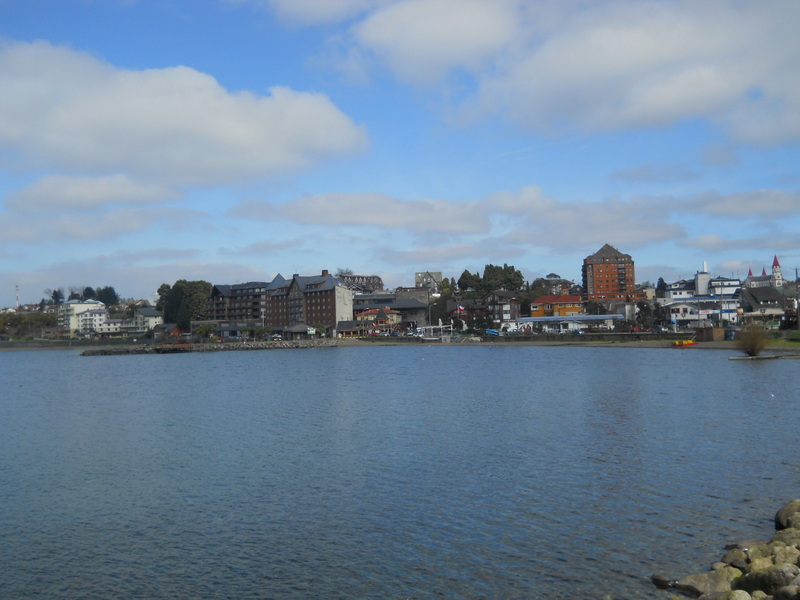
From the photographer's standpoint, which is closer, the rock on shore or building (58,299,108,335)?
the rock on shore

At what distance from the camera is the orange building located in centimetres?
10794

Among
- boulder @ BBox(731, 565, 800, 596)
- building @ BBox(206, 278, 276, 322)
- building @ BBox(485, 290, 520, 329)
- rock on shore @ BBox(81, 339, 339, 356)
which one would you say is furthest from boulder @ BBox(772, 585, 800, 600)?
building @ BBox(206, 278, 276, 322)

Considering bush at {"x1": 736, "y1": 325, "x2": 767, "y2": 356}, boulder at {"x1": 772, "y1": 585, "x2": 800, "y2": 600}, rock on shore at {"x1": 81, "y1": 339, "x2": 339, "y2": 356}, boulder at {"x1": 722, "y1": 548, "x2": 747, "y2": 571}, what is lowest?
boulder at {"x1": 722, "y1": 548, "x2": 747, "y2": 571}

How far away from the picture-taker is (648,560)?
Result: 1073 centimetres

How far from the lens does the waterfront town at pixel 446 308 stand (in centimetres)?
9894

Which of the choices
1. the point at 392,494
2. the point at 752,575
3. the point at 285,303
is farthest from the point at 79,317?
the point at 752,575

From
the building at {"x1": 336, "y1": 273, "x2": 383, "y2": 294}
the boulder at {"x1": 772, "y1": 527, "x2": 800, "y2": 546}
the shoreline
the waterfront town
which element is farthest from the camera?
the building at {"x1": 336, "y1": 273, "x2": 383, "y2": 294}

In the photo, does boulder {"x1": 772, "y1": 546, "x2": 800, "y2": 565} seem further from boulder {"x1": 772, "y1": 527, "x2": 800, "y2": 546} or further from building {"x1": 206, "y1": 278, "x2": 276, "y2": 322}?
building {"x1": 206, "y1": 278, "x2": 276, "y2": 322}

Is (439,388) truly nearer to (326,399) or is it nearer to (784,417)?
(326,399)

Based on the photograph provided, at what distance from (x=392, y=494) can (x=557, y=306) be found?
97740mm

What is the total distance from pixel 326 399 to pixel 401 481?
1773cm

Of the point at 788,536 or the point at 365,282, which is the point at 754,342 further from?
the point at 365,282

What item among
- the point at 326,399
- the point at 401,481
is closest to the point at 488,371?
the point at 326,399

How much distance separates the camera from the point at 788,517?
11609mm
